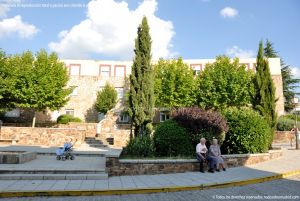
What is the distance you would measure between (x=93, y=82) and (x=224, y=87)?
16.2 meters

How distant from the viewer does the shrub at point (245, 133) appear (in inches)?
524

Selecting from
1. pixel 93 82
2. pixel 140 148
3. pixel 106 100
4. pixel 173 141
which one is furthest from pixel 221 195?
pixel 93 82

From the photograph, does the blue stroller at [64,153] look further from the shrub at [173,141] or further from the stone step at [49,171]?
the shrub at [173,141]

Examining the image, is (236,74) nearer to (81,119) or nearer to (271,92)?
(271,92)

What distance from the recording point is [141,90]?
14.6 metres

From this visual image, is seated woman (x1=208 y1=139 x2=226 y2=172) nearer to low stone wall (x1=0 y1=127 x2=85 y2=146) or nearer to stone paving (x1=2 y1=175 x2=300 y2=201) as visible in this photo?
stone paving (x1=2 y1=175 x2=300 y2=201)

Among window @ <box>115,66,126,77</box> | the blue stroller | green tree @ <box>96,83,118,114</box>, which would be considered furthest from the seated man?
window @ <box>115,66,126,77</box>

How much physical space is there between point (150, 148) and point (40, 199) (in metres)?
5.51

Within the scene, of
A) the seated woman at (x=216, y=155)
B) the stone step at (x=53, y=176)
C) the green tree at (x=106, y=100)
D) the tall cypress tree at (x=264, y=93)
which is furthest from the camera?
the green tree at (x=106, y=100)

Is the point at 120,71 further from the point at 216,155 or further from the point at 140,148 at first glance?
the point at 216,155

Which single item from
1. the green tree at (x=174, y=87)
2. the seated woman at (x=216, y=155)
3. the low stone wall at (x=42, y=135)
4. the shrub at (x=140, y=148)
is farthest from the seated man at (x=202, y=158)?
the green tree at (x=174, y=87)

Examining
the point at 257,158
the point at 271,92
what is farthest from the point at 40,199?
the point at 271,92

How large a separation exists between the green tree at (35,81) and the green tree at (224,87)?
48.7 ft

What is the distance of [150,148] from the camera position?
38.7ft
